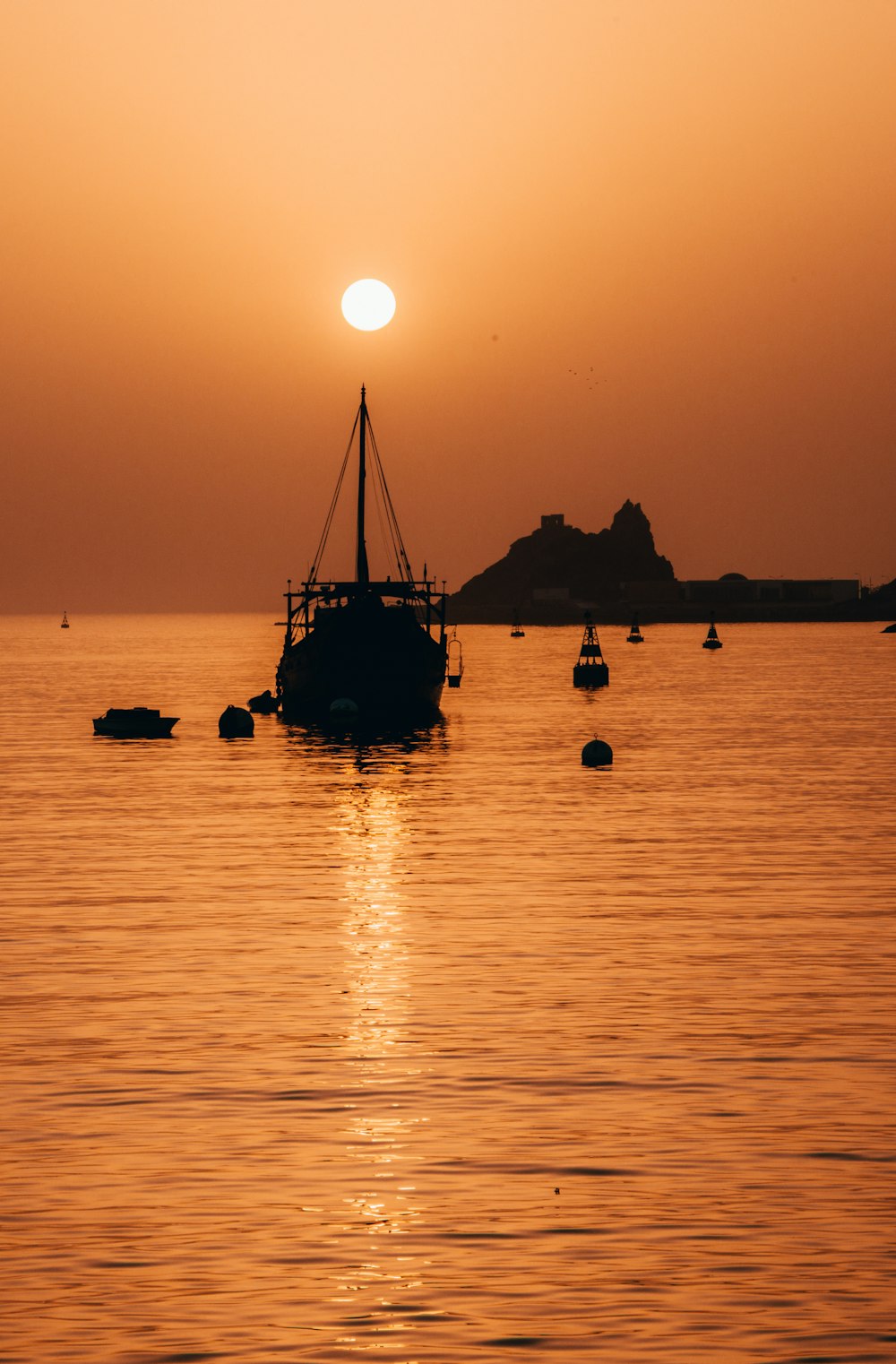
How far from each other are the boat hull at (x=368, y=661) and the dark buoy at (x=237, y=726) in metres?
6.17

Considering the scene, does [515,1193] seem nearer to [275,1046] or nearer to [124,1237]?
[124,1237]

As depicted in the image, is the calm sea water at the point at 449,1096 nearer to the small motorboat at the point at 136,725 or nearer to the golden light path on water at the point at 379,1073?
the golden light path on water at the point at 379,1073

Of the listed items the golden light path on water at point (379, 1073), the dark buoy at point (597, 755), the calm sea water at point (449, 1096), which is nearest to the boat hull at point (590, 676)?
the dark buoy at point (597, 755)

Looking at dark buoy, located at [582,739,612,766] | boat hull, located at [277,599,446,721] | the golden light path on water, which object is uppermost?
boat hull, located at [277,599,446,721]

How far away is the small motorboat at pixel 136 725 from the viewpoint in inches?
4008

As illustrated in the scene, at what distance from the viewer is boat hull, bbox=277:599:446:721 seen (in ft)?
342

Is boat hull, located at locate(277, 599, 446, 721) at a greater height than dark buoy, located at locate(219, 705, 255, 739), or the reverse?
boat hull, located at locate(277, 599, 446, 721)

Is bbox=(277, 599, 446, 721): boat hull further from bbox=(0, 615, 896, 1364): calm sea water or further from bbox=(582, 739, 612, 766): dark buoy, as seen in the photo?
bbox=(0, 615, 896, 1364): calm sea water

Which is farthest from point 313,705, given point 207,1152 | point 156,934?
point 207,1152

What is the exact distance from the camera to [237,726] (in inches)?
4008

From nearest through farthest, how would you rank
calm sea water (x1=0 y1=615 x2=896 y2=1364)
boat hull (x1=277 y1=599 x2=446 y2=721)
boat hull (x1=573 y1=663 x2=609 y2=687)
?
calm sea water (x1=0 y1=615 x2=896 y2=1364) < boat hull (x1=277 y1=599 x2=446 y2=721) < boat hull (x1=573 y1=663 x2=609 y2=687)

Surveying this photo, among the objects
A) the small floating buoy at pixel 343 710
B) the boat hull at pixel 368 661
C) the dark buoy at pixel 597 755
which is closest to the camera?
the dark buoy at pixel 597 755

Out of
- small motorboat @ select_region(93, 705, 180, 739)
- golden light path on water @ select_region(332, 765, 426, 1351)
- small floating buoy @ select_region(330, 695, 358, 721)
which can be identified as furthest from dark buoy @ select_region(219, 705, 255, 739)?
golden light path on water @ select_region(332, 765, 426, 1351)

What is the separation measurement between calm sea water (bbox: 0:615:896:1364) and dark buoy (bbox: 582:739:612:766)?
2683 centimetres
